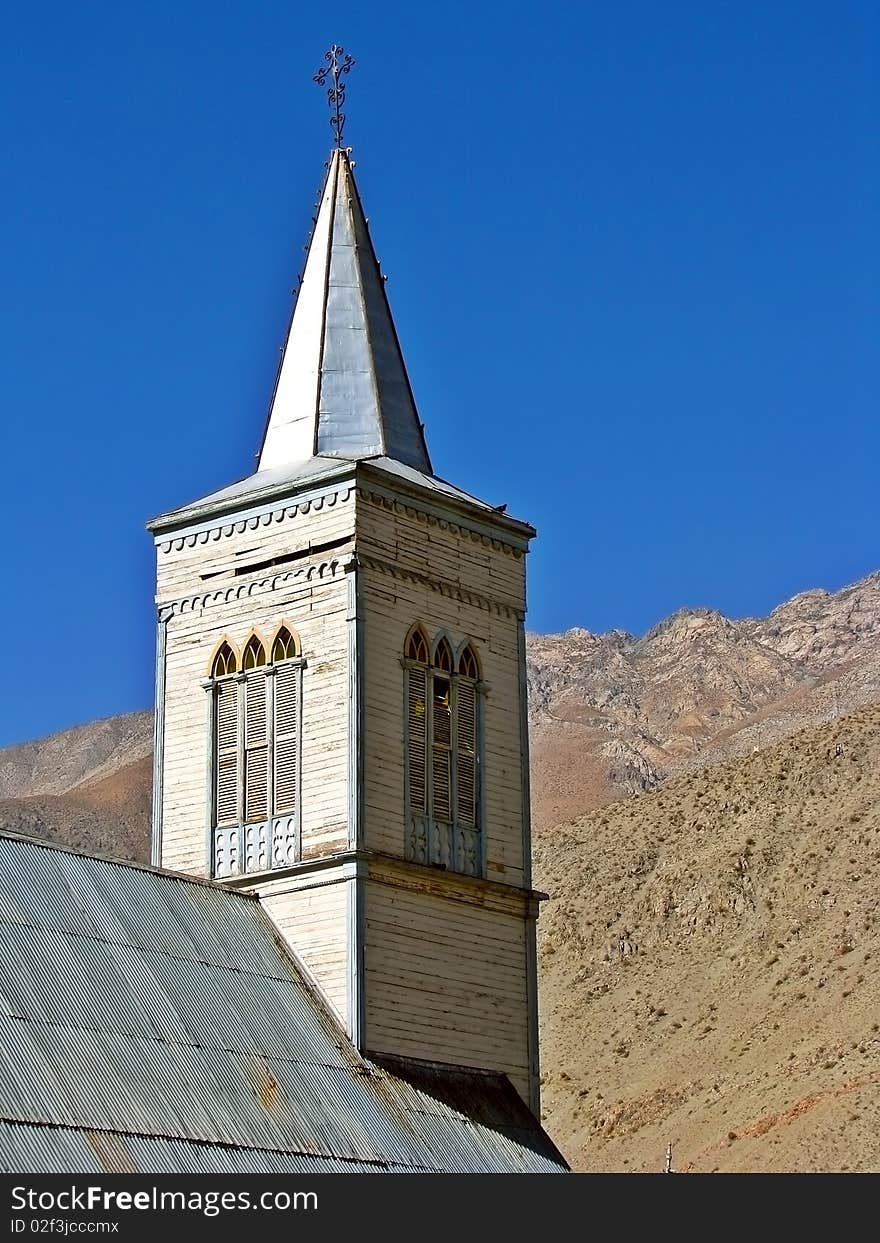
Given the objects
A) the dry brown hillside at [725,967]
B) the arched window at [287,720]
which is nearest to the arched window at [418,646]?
the arched window at [287,720]

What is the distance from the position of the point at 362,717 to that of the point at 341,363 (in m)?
6.75

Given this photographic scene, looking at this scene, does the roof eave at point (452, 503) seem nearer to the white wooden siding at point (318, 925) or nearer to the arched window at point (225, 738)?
the arched window at point (225, 738)

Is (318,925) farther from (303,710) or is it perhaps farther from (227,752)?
(227,752)

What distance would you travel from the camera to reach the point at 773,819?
341 feet

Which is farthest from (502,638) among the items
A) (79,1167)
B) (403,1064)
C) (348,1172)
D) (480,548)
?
(79,1167)

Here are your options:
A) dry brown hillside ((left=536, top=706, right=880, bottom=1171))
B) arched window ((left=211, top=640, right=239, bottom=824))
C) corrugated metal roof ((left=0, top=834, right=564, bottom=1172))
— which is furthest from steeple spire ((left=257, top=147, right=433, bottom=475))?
dry brown hillside ((left=536, top=706, right=880, bottom=1171))

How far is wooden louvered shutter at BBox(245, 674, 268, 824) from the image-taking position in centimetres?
3372

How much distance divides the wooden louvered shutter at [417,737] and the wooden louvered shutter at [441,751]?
22cm

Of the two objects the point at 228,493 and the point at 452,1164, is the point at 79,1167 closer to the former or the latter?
the point at 452,1164

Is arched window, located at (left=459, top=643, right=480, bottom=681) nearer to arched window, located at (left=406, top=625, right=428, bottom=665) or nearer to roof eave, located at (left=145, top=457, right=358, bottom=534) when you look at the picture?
arched window, located at (left=406, top=625, right=428, bottom=665)

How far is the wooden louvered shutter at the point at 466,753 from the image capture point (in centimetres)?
3459

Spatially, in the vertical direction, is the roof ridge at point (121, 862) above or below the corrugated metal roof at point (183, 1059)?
above

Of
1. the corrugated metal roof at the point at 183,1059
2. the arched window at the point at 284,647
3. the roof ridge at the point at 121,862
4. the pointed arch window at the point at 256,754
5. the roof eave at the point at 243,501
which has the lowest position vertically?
the corrugated metal roof at the point at 183,1059

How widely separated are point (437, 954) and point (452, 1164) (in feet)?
12.0
